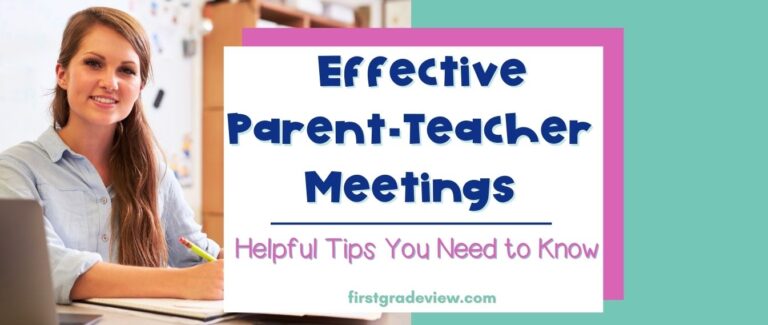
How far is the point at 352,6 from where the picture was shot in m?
4.07

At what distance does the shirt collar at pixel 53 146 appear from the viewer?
4.29 feet

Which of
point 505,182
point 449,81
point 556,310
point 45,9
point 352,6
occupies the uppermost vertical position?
point 352,6

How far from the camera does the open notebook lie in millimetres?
954

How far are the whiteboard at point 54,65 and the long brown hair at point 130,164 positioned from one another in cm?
32

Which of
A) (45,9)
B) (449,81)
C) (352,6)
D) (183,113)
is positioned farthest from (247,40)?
(352,6)

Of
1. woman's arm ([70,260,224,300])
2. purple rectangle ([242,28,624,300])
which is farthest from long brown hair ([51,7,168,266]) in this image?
purple rectangle ([242,28,624,300])

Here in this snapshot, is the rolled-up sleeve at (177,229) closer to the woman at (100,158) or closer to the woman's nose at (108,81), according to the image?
the woman at (100,158)

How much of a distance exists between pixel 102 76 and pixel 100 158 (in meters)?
0.19

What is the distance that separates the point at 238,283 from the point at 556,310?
45cm

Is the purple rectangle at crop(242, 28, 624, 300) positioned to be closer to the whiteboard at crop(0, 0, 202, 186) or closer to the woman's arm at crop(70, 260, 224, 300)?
the woman's arm at crop(70, 260, 224, 300)

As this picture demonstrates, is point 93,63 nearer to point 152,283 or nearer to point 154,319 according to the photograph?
point 152,283

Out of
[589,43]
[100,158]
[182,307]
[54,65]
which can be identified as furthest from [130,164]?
[54,65]

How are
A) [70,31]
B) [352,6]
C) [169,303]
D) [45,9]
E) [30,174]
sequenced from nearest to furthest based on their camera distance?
[169,303] → [30,174] → [70,31] → [45,9] → [352,6]

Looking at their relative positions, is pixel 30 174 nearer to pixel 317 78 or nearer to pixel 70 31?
pixel 70 31
